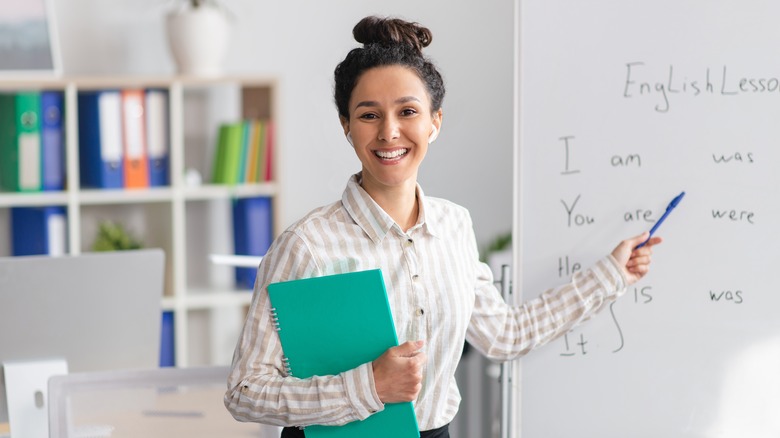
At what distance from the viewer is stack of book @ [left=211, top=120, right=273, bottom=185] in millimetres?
3498

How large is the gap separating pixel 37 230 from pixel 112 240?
255 millimetres

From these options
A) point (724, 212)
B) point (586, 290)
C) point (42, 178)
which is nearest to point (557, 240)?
point (586, 290)

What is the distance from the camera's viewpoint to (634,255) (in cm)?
177

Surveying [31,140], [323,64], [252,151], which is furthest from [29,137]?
[323,64]

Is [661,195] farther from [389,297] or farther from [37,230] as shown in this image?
[37,230]

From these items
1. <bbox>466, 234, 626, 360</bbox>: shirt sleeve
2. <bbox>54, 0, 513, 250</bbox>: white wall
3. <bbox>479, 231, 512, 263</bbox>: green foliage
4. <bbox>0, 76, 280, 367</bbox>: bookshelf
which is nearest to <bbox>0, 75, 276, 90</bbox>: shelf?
<bbox>0, 76, 280, 367</bbox>: bookshelf

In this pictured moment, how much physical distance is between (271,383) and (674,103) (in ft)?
3.00

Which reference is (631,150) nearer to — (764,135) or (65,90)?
(764,135)

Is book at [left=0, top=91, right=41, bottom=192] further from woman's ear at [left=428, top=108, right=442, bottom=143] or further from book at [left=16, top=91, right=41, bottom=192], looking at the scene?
woman's ear at [left=428, top=108, right=442, bottom=143]

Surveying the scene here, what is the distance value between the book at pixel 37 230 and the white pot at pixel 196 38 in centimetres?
68

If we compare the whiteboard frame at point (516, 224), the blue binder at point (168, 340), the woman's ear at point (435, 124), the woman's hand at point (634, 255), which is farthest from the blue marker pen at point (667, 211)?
the blue binder at point (168, 340)

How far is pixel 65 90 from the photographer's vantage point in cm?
327

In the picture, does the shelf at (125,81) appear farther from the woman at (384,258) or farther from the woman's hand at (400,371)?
the woman's hand at (400,371)

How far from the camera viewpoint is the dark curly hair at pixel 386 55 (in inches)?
57.7
